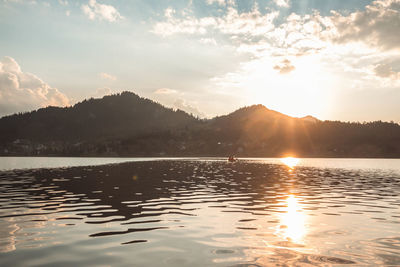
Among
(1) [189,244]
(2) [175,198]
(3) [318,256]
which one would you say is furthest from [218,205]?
(3) [318,256]

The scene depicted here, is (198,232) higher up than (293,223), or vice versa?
(198,232)

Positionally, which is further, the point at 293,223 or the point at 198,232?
the point at 293,223

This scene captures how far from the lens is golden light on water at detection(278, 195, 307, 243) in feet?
59.8

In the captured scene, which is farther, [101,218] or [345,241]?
[101,218]

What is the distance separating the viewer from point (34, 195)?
125ft

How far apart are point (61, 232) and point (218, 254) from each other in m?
11.0

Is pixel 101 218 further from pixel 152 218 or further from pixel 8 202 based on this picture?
pixel 8 202

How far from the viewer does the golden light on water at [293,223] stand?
18.2 meters

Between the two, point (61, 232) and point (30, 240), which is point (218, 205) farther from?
point (30, 240)

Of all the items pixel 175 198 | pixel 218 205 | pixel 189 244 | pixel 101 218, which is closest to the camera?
pixel 189 244

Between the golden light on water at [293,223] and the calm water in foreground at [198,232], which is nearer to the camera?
the calm water in foreground at [198,232]

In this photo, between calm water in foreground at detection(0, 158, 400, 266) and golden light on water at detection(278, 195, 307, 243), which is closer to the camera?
calm water in foreground at detection(0, 158, 400, 266)

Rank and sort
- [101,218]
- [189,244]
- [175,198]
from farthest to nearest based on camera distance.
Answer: [175,198] → [101,218] → [189,244]

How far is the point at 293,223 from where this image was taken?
22.1 meters
